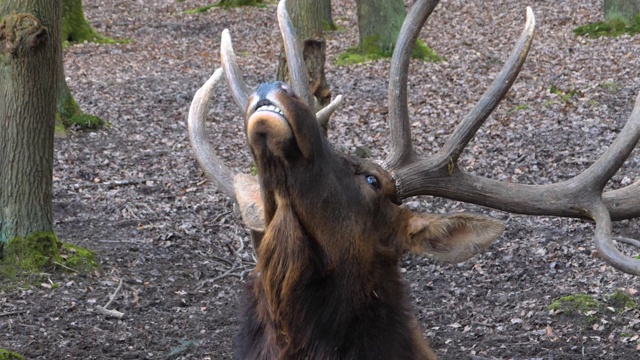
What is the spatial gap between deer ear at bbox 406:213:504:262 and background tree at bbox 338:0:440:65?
1314 centimetres

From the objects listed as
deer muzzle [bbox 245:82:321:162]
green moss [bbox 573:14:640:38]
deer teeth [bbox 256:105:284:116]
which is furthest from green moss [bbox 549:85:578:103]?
deer teeth [bbox 256:105:284:116]

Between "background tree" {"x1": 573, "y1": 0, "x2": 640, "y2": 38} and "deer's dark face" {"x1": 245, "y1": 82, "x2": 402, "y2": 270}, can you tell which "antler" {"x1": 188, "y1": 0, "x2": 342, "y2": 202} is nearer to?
"deer's dark face" {"x1": 245, "y1": 82, "x2": 402, "y2": 270}

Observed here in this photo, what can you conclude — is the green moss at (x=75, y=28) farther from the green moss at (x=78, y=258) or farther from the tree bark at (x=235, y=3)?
the green moss at (x=78, y=258)

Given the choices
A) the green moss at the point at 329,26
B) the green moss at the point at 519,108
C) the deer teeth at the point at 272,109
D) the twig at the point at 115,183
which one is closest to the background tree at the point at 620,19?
the green moss at the point at 519,108

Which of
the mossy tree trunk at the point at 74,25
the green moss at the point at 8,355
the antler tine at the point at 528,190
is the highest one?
the mossy tree trunk at the point at 74,25

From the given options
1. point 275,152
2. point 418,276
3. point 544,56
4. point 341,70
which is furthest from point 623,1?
point 275,152

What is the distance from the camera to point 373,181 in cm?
455

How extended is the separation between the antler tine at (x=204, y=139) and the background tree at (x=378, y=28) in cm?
1239

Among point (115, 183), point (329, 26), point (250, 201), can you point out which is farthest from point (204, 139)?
point (329, 26)

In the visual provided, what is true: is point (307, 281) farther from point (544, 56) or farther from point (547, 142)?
point (544, 56)

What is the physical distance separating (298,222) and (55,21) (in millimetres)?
4907

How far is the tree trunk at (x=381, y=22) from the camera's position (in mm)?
17672

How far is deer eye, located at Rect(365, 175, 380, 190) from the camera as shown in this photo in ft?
14.9

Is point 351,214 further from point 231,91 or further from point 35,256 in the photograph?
point 35,256
